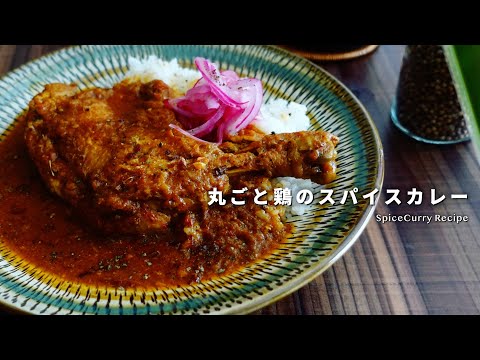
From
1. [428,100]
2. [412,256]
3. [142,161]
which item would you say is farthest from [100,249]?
[428,100]

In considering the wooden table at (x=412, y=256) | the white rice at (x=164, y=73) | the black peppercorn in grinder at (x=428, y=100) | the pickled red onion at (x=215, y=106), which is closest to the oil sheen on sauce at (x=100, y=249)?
the wooden table at (x=412, y=256)

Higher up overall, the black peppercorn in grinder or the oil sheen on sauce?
the oil sheen on sauce

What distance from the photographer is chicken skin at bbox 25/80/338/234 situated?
7.95 feet

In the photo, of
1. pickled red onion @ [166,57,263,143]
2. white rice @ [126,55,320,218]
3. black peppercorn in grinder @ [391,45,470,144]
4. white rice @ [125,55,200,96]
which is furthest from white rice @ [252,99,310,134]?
black peppercorn in grinder @ [391,45,470,144]

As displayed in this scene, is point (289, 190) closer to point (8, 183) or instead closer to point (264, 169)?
point (264, 169)

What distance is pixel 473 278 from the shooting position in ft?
8.64

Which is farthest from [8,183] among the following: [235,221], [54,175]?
[235,221]

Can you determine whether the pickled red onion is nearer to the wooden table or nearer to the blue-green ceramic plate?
the blue-green ceramic plate

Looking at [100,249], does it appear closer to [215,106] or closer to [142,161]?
[142,161]

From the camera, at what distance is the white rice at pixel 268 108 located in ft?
9.71

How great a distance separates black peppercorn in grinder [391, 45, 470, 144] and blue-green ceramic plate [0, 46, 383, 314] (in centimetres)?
54

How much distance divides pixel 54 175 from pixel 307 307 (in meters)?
1.47

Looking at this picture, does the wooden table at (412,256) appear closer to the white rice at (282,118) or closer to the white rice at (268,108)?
the white rice at (268,108)

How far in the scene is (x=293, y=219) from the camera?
2.72 metres
